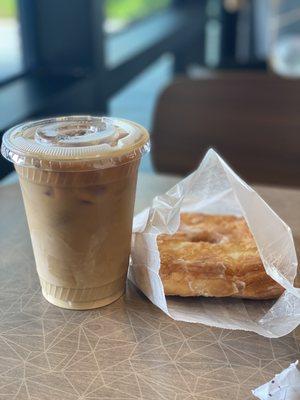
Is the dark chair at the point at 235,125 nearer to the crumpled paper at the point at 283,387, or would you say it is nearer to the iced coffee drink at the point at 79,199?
the iced coffee drink at the point at 79,199

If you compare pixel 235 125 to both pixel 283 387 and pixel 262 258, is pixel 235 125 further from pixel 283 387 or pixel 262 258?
pixel 283 387

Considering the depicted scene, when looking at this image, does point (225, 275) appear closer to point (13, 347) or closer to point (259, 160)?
point (13, 347)

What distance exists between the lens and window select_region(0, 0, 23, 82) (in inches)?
62.2

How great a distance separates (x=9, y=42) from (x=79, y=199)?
4.06 feet

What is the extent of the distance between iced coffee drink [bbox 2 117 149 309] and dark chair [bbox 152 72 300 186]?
0.99 meters

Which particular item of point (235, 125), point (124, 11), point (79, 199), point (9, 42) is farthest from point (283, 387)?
point (124, 11)

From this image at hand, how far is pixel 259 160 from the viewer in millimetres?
1599

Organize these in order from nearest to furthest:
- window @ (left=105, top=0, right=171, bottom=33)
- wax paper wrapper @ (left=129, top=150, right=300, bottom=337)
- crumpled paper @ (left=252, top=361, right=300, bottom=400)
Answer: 1. crumpled paper @ (left=252, top=361, right=300, bottom=400)
2. wax paper wrapper @ (left=129, top=150, right=300, bottom=337)
3. window @ (left=105, top=0, right=171, bottom=33)

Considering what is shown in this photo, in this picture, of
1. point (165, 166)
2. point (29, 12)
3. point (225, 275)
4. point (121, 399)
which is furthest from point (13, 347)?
point (29, 12)

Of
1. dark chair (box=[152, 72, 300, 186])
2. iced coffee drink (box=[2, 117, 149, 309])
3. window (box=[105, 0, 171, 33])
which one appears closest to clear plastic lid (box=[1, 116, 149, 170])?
iced coffee drink (box=[2, 117, 149, 309])

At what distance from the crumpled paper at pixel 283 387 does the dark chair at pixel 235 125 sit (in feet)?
3.67

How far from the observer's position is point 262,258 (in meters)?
0.60

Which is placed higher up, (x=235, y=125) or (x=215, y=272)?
(x=215, y=272)

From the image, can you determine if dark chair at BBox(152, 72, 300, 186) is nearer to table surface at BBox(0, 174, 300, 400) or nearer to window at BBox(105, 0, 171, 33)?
window at BBox(105, 0, 171, 33)
